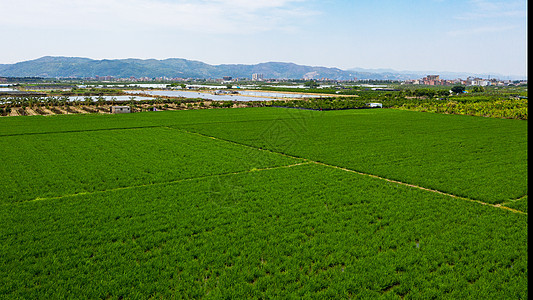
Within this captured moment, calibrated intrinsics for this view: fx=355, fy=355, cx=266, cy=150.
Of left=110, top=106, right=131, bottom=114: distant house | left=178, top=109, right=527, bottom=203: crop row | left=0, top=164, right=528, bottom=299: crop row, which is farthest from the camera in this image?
left=110, top=106, right=131, bottom=114: distant house

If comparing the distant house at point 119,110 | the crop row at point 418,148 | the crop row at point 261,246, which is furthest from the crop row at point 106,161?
the distant house at point 119,110

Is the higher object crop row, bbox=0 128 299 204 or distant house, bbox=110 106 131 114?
distant house, bbox=110 106 131 114

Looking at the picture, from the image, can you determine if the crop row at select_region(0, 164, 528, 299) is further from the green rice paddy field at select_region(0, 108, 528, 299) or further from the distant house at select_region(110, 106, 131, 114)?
the distant house at select_region(110, 106, 131, 114)

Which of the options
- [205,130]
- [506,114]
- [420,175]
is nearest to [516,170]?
[420,175]

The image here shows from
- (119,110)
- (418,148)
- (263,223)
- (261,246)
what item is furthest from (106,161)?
(119,110)

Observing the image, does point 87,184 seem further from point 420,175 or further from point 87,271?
point 420,175

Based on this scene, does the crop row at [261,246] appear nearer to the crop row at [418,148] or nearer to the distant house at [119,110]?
the crop row at [418,148]

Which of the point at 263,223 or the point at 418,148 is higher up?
the point at 418,148

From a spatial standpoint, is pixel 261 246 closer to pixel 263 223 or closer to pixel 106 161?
pixel 263 223

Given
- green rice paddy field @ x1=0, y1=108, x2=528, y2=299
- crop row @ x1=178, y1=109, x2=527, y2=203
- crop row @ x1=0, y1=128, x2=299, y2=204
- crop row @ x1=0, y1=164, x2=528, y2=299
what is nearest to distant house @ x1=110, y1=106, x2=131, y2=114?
crop row @ x1=178, y1=109, x2=527, y2=203
